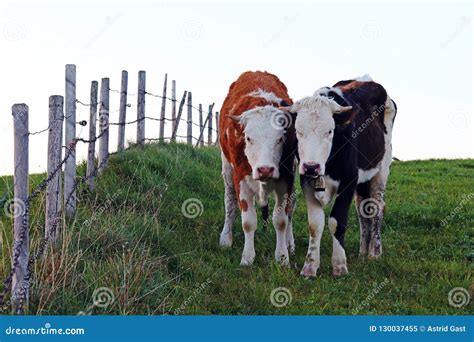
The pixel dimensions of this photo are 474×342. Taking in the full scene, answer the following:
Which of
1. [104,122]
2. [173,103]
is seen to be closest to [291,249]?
[104,122]

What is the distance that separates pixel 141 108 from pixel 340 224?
25.4 feet

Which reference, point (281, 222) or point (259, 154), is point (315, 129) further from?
point (281, 222)

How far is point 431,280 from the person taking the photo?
768cm

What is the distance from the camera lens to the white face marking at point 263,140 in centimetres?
747

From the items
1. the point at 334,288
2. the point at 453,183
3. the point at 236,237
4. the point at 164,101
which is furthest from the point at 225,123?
the point at 164,101

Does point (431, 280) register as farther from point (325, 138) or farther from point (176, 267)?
point (176, 267)

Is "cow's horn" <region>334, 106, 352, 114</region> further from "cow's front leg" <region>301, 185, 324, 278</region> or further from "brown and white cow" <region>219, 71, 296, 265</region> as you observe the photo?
"cow's front leg" <region>301, 185, 324, 278</region>

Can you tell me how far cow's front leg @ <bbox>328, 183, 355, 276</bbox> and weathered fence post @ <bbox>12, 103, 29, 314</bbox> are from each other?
12.4ft

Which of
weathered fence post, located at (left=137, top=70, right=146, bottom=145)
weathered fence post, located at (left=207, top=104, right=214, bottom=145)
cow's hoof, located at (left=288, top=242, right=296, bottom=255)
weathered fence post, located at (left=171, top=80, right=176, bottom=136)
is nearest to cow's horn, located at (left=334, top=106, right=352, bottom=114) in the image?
cow's hoof, located at (left=288, top=242, right=296, bottom=255)

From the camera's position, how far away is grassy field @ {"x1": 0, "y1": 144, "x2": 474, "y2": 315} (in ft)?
20.1

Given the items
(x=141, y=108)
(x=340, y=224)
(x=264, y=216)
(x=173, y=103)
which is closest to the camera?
(x=340, y=224)

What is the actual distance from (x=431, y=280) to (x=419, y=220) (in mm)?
3553

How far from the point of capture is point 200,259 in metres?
8.08

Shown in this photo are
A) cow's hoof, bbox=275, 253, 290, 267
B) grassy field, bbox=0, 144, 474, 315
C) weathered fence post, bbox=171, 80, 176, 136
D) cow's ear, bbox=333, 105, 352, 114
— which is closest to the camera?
grassy field, bbox=0, 144, 474, 315
